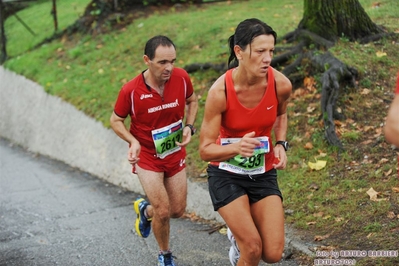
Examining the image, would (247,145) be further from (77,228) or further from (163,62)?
(77,228)

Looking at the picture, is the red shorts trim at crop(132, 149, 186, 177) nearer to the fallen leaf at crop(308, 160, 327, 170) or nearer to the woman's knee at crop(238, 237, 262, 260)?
the woman's knee at crop(238, 237, 262, 260)

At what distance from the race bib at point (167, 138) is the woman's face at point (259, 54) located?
1.43 m

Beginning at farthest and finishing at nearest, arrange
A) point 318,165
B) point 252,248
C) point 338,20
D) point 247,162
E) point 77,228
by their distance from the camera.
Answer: point 338,20 < point 77,228 < point 318,165 < point 247,162 < point 252,248

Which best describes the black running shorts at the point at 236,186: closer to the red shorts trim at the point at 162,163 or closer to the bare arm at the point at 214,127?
the bare arm at the point at 214,127

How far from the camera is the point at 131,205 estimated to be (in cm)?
898

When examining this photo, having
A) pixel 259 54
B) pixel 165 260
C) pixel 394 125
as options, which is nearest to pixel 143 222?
pixel 165 260

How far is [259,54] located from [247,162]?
807 mm

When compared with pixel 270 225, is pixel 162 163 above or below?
below

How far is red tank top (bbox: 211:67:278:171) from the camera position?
190 inches

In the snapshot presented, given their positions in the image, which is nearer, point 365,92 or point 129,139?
point 129,139

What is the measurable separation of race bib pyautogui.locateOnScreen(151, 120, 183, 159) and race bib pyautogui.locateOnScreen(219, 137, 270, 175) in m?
1.08

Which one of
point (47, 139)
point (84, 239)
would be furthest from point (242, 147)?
point (47, 139)

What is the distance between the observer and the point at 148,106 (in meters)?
5.90

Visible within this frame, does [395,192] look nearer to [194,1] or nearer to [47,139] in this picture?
[47,139]
